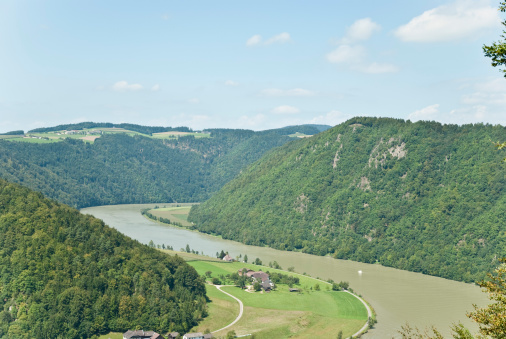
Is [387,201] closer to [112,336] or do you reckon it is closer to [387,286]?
[387,286]

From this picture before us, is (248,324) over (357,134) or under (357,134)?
under

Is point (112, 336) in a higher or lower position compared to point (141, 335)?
lower

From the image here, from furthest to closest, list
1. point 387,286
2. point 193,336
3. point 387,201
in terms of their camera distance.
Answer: point 387,201 < point 387,286 < point 193,336

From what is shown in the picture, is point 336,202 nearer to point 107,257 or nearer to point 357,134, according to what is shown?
point 357,134

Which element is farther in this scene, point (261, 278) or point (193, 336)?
point (261, 278)

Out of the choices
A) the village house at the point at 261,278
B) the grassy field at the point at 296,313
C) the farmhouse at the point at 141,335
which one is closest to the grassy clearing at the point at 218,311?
the grassy field at the point at 296,313

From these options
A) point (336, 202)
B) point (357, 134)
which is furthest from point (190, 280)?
point (357, 134)

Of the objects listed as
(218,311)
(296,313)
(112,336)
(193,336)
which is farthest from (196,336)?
(296,313)

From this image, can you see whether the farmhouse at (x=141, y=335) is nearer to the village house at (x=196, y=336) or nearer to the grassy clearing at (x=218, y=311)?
the village house at (x=196, y=336)
